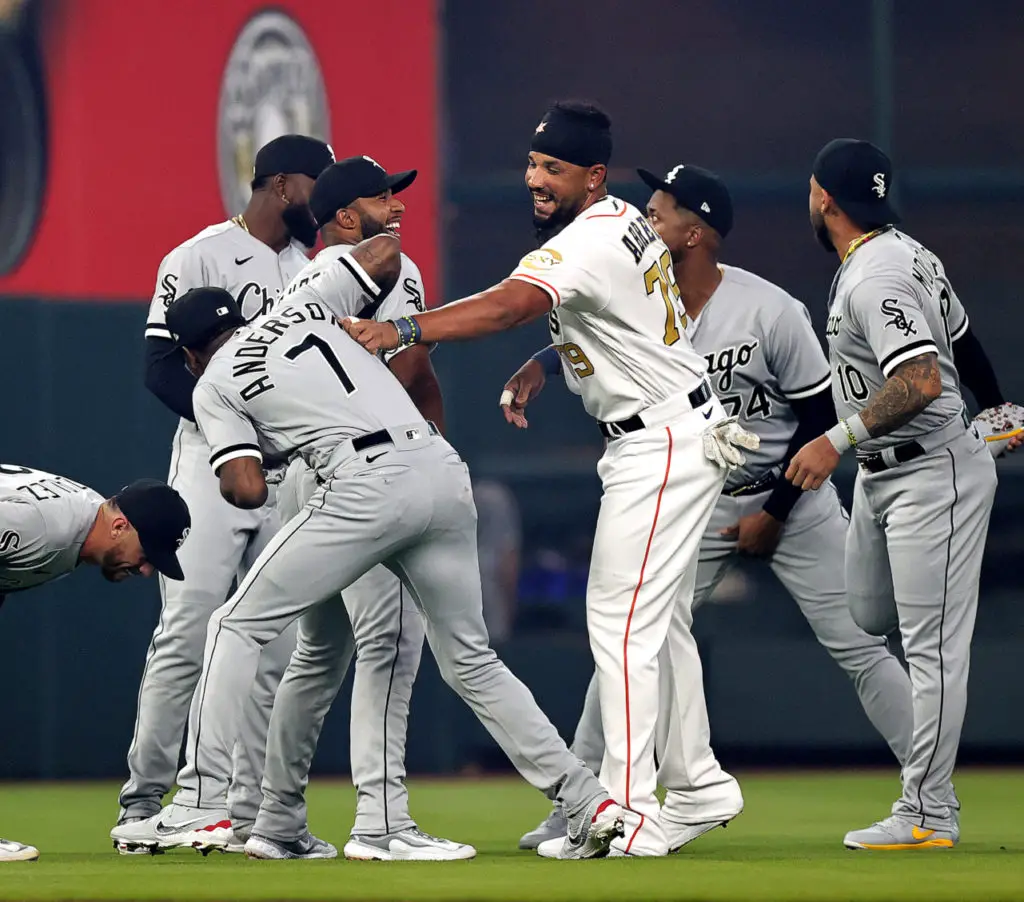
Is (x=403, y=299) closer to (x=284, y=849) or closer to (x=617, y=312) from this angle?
(x=617, y=312)

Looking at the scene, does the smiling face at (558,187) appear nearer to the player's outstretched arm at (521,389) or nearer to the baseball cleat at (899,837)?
the player's outstretched arm at (521,389)

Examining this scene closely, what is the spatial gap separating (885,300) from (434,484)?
1383 mm

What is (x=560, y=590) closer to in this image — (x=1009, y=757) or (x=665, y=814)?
(x=1009, y=757)

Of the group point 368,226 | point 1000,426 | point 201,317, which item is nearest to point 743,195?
point 1000,426

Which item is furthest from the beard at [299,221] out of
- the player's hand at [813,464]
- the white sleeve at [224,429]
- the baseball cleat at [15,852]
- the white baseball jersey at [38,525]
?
the baseball cleat at [15,852]

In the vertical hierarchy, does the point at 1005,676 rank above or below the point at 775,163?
below

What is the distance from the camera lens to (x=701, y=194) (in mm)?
5832

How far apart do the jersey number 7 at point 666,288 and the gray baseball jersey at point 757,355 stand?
0.75m

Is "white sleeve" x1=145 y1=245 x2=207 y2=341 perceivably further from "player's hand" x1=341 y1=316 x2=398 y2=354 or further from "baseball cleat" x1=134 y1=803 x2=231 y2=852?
"baseball cleat" x1=134 y1=803 x2=231 y2=852

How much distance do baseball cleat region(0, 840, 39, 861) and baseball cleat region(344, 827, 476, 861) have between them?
2.81 ft

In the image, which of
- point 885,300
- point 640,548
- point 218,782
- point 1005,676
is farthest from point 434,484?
point 1005,676

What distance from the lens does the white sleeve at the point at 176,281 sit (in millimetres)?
5895

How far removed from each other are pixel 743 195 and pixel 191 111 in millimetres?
2614

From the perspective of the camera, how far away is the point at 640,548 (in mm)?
4902
